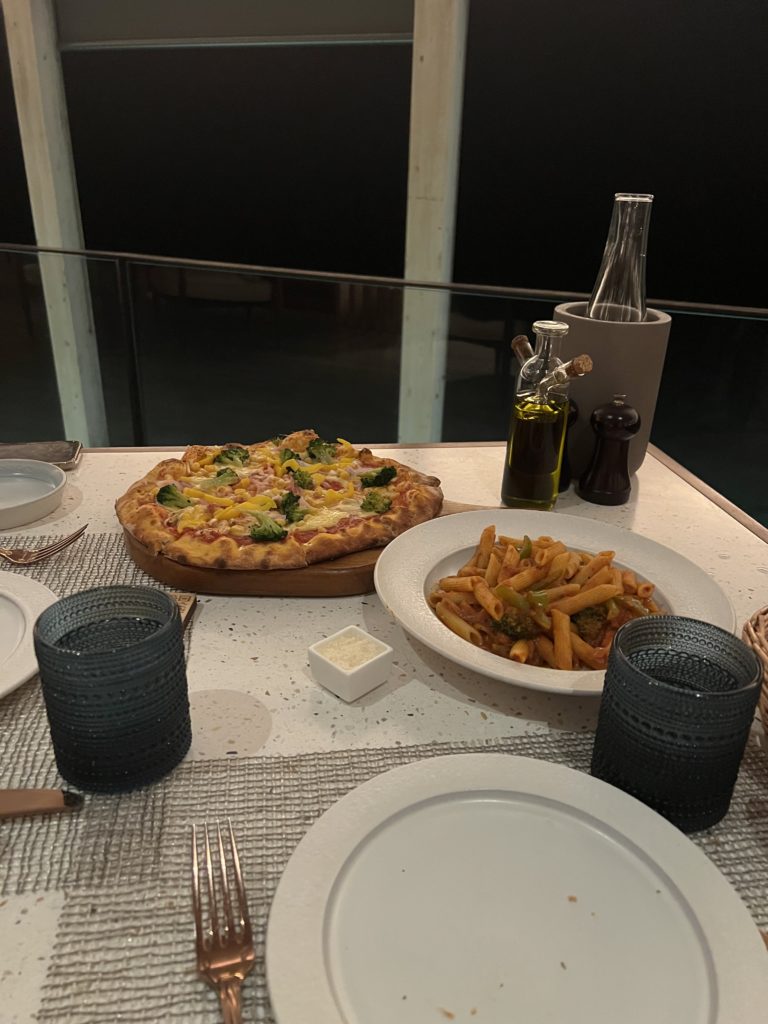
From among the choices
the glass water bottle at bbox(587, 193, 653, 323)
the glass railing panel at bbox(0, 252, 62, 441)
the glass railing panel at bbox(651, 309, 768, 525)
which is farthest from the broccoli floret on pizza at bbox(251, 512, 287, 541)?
the glass railing panel at bbox(0, 252, 62, 441)

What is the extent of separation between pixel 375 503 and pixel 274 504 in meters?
0.19

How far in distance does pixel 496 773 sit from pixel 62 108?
17.4ft

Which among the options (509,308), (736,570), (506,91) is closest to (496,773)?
(736,570)

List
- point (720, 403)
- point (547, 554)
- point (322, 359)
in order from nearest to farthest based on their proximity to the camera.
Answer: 1. point (547, 554)
2. point (720, 403)
3. point (322, 359)

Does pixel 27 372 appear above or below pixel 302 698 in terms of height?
below

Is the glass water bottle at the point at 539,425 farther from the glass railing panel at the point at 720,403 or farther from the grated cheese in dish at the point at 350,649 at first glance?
the glass railing panel at the point at 720,403

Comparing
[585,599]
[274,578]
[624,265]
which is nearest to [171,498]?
[274,578]

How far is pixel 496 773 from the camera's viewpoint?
2.52ft

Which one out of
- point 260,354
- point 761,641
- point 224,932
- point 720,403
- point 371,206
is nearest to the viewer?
point 224,932

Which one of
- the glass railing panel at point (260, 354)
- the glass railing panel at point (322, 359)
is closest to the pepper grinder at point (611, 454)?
the glass railing panel at point (322, 359)

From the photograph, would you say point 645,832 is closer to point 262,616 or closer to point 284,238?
point 262,616

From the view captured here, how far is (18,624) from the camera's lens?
1.03 meters

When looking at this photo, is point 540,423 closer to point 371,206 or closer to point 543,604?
point 543,604

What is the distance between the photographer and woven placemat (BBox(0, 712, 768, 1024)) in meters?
0.61
